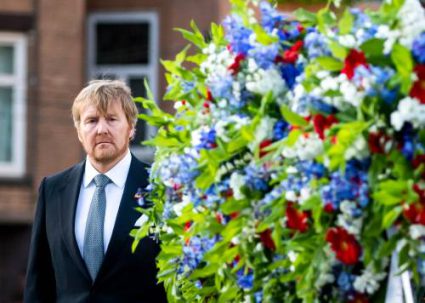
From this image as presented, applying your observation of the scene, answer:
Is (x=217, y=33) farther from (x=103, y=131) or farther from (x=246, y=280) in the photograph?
(x=103, y=131)

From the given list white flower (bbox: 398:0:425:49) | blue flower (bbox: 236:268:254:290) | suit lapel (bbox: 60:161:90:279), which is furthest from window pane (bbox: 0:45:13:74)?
white flower (bbox: 398:0:425:49)

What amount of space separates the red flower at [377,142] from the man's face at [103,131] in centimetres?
231

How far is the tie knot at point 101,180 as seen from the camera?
23.4ft

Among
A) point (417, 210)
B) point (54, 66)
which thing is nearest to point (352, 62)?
point (417, 210)

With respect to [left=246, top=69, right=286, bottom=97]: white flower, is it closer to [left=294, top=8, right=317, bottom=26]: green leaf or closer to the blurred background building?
[left=294, top=8, right=317, bottom=26]: green leaf

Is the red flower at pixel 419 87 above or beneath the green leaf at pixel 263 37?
beneath

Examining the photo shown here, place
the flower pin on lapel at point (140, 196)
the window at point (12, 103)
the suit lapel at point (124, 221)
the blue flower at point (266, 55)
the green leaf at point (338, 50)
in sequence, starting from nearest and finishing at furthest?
the green leaf at point (338, 50) < the blue flower at point (266, 55) < the flower pin on lapel at point (140, 196) < the suit lapel at point (124, 221) < the window at point (12, 103)

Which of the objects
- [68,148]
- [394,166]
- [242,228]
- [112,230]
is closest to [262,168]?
[242,228]

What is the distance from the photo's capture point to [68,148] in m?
23.3

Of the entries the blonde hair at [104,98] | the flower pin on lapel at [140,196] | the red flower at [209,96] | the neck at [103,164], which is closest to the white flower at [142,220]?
the flower pin on lapel at [140,196]

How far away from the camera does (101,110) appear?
23.1 ft

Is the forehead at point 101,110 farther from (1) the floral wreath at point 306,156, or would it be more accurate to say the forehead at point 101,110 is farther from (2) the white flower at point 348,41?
(2) the white flower at point 348,41

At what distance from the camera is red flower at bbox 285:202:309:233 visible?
5.05 meters

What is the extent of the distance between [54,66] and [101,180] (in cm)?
1642
